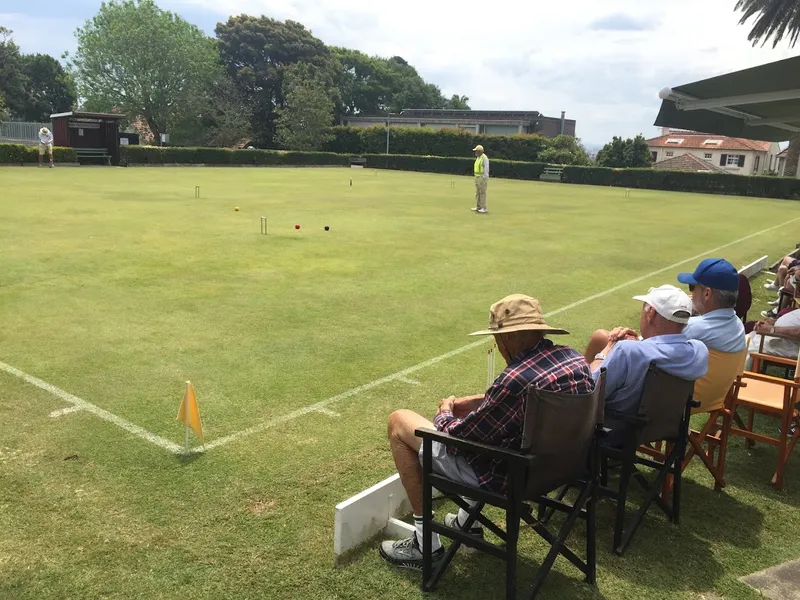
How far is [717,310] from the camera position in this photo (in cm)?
415

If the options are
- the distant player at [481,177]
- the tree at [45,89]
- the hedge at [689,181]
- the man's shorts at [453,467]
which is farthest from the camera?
the tree at [45,89]

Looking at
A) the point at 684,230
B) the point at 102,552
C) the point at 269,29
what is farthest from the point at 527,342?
the point at 269,29

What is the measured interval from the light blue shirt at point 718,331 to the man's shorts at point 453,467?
174 centimetres

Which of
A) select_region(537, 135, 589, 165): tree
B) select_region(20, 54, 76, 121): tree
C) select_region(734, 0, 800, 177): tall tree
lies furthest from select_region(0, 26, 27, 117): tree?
select_region(734, 0, 800, 177): tall tree

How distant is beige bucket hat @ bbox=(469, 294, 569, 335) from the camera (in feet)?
10.3

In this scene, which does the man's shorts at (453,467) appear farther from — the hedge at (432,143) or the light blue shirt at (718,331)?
the hedge at (432,143)

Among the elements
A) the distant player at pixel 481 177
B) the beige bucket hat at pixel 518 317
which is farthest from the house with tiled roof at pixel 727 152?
the beige bucket hat at pixel 518 317

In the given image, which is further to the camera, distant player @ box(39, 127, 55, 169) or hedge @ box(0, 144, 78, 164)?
hedge @ box(0, 144, 78, 164)

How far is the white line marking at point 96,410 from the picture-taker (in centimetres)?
467

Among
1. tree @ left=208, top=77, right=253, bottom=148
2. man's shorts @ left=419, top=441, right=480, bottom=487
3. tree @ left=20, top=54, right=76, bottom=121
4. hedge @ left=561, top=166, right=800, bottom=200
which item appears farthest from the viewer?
tree @ left=20, top=54, right=76, bottom=121

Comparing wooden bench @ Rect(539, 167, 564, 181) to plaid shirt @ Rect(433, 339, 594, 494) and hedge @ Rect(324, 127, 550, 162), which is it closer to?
hedge @ Rect(324, 127, 550, 162)

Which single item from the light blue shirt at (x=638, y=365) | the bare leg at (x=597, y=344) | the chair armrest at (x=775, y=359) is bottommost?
the chair armrest at (x=775, y=359)

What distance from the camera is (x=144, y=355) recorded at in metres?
6.53

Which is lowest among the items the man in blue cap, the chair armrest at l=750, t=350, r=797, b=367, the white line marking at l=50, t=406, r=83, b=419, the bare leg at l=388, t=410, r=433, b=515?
the white line marking at l=50, t=406, r=83, b=419
